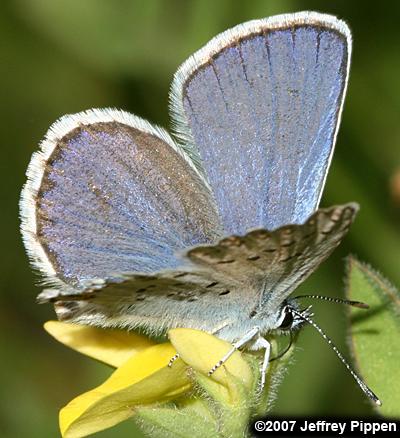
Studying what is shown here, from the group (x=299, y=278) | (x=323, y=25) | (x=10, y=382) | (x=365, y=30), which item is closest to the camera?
(x=299, y=278)

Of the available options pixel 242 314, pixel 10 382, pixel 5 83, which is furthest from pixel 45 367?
pixel 242 314

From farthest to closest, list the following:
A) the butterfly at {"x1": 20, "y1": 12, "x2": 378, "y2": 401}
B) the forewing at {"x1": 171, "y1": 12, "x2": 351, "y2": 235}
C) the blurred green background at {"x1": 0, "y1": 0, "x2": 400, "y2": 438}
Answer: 1. the blurred green background at {"x1": 0, "y1": 0, "x2": 400, "y2": 438}
2. the forewing at {"x1": 171, "y1": 12, "x2": 351, "y2": 235}
3. the butterfly at {"x1": 20, "y1": 12, "x2": 378, "y2": 401}

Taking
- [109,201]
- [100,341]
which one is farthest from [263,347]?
[109,201]

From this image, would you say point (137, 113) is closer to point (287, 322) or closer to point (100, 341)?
point (100, 341)

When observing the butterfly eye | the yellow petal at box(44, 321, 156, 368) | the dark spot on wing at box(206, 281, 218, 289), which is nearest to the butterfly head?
the butterfly eye

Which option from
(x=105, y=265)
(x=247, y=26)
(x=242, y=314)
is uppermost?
(x=247, y=26)

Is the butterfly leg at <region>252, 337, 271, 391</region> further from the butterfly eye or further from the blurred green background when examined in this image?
the blurred green background

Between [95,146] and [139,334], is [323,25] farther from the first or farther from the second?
[139,334]

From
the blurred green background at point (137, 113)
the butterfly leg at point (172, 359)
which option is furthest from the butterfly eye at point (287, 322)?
the blurred green background at point (137, 113)
